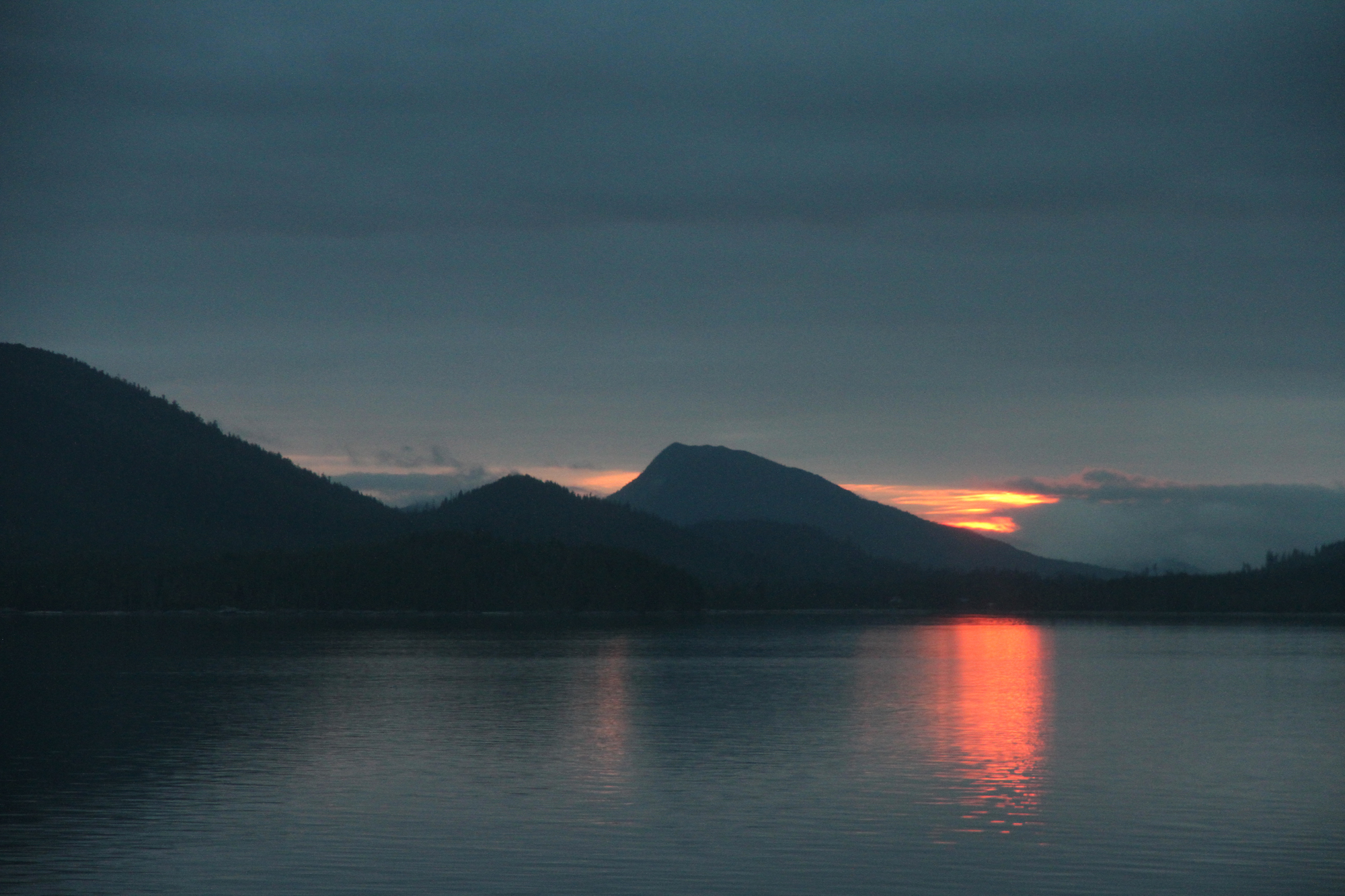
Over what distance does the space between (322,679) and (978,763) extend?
219ft

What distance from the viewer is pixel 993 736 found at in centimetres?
7069

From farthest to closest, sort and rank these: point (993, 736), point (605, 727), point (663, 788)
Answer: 1. point (605, 727)
2. point (993, 736)
3. point (663, 788)

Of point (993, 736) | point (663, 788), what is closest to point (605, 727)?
point (993, 736)

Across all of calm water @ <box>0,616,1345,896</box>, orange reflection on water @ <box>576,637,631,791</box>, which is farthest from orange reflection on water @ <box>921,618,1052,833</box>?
orange reflection on water @ <box>576,637,631,791</box>

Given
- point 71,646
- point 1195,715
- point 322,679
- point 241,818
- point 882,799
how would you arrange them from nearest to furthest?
point 241,818 → point 882,799 → point 1195,715 → point 322,679 → point 71,646

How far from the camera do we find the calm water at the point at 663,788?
36094mm

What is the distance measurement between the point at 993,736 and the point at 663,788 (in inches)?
1064

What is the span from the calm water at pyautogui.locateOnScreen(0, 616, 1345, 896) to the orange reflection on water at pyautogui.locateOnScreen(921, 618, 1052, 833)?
30 cm

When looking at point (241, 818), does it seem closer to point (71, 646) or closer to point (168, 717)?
Result: point (168, 717)

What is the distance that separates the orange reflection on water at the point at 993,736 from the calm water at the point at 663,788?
30 centimetres

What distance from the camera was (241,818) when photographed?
143 ft

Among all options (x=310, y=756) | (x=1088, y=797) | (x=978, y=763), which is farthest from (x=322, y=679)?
(x=1088, y=797)

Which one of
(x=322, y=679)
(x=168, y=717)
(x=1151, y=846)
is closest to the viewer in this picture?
(x=1151, y=846)

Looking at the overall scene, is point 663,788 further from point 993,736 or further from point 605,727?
point 993,736
